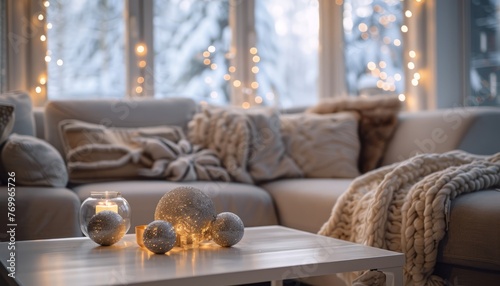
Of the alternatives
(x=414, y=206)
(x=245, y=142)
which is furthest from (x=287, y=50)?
(x=414, y=206)

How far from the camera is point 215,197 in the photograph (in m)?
2.44

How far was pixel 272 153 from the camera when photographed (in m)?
2.92

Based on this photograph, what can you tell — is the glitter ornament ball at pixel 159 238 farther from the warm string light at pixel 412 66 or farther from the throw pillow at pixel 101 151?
the warm string light at pixel 412 66

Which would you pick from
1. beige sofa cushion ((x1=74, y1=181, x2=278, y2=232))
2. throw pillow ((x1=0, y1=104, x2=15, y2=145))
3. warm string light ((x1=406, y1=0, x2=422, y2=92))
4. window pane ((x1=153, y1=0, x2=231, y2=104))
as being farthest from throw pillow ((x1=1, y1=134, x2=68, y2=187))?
warm string light ((x1=406, y1=0, x2=422, y2=92))

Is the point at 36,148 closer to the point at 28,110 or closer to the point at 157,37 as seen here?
the point at 28,110

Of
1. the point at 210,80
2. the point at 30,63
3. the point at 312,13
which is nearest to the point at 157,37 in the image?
the point at 210,80

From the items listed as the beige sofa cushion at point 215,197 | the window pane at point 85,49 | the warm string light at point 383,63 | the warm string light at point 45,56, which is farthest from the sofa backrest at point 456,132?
the warm string light at point 45,56

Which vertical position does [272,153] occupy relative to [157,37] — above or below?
below

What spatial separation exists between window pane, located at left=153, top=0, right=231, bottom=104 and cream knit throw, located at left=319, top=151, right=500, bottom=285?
1.95 meters

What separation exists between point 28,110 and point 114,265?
163cm

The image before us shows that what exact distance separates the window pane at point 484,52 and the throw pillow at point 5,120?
255 cm

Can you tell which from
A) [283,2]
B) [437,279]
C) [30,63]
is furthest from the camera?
[283,2]

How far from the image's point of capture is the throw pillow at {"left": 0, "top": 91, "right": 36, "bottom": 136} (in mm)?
2617

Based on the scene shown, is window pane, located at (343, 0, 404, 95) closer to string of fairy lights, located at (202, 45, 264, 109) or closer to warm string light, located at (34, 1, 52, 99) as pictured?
string of fairy lights, located at (202, 45, 264, 109)
